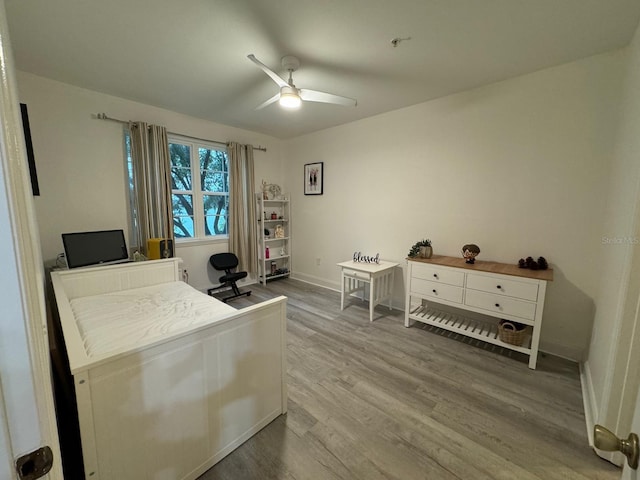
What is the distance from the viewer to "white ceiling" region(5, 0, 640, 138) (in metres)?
1.61

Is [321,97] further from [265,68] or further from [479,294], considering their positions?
[479,294]

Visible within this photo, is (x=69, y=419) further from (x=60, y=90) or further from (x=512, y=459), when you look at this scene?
(x=60, y=90)

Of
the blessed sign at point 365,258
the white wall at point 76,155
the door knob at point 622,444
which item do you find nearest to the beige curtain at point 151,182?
the white wall at point 76,155

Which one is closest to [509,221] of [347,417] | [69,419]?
[347,417]

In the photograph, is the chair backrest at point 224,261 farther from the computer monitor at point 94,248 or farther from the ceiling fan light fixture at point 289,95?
the ceiling fan light fixture at point 289,95

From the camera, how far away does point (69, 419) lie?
5.06ft

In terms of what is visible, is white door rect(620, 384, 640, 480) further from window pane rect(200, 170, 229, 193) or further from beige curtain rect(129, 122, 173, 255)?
window pane rect(200, 170, 229, 193)

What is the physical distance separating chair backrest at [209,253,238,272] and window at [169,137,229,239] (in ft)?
1.26

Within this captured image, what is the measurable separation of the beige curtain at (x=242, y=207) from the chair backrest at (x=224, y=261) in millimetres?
173

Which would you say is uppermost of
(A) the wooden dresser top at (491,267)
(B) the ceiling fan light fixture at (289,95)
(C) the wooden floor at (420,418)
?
(B) the ceiling fan light fixture at (289,95)

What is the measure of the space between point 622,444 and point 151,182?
396cm

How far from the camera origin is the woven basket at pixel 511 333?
226cm

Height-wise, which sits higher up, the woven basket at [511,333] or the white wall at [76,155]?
the white wall at [76,155]

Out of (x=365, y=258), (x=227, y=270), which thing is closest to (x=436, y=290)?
(x=365, y=258)
